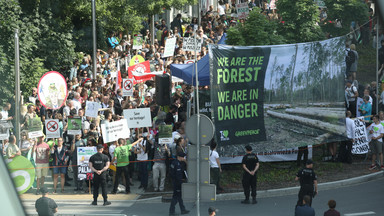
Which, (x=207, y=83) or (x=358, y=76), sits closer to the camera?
(x=207, y=83)

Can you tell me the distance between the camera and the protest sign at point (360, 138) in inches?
610

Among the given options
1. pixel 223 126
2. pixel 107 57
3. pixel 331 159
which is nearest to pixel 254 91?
pixel 223 126

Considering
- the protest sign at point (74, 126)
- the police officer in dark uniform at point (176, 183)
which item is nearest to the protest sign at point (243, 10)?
the protest sign at point (74, 126)

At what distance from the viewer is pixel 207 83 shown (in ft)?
52.6

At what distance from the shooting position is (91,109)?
15.1 meters

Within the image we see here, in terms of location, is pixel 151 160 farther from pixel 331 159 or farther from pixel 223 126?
pixel 331 159

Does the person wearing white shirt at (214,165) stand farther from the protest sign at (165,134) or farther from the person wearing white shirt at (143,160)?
the person wearing white shirt at (143,160)

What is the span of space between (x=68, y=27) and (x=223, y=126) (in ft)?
41.9

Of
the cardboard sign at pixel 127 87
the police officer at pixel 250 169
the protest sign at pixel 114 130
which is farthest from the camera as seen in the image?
the cardboard sign at pixel 127 87

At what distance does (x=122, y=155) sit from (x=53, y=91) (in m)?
2.28

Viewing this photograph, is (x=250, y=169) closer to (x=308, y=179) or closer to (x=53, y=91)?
(x=308, y=179)

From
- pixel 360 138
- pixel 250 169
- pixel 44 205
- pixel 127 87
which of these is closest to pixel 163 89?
pixel 127 87

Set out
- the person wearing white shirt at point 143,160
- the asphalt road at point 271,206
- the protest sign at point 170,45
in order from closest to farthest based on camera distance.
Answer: the asphalt road at point 271,206, the person wearing white shirt at point 143,160, the protest sign at point 170,45

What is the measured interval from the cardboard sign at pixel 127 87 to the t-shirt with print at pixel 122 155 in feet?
11.7
